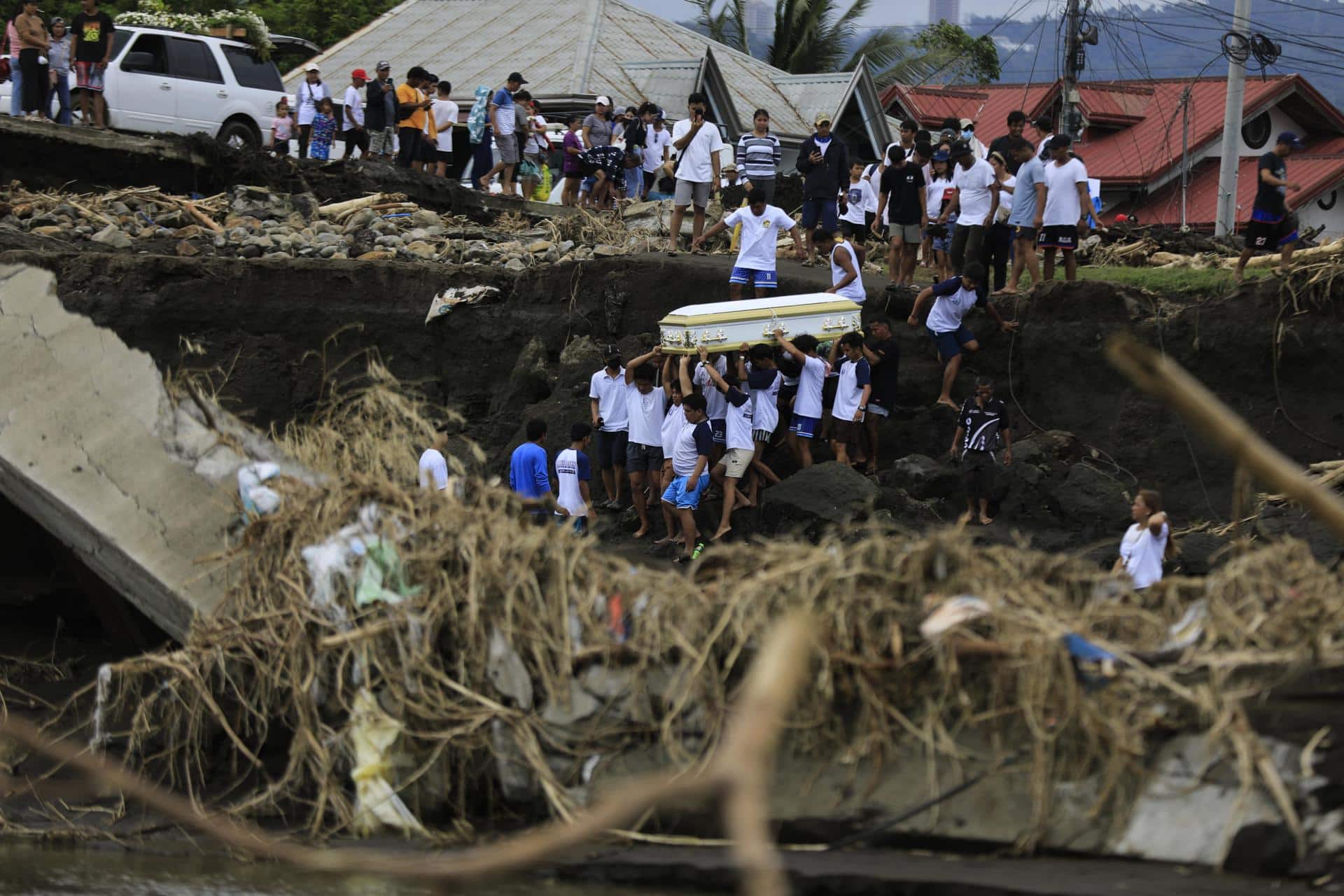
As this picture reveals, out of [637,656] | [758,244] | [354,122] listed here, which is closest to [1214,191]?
[354,122]

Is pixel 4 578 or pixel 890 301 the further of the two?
pixel 890 301

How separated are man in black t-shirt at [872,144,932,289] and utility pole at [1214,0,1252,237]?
712 centimetres

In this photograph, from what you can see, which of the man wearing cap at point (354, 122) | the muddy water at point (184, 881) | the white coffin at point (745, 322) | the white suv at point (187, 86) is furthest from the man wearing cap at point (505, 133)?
the muddy water at point (184, 881)

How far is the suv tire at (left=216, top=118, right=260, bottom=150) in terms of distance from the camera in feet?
73.7

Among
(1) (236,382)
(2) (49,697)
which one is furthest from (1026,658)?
(1) (236,382)

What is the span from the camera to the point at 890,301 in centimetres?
1595

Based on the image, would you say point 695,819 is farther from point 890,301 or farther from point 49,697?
point 890,301

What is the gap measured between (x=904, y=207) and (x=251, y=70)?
36.9 feet

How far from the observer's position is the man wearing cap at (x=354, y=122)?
22547mm

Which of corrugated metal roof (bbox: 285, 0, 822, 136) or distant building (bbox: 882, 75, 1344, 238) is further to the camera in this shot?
distant building (bbox: 882, 75, 1344, 238)

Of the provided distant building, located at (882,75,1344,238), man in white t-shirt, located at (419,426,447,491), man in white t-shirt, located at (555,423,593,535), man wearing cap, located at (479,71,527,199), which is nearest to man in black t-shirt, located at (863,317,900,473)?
man in white t-shirt, located at (555,423,593,535)

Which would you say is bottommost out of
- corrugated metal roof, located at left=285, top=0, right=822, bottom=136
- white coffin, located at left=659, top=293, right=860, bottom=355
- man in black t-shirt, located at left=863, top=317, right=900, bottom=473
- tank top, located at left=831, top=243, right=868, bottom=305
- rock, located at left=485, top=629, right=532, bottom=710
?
rock, located at left=485, top=629, right=532, bottom=710

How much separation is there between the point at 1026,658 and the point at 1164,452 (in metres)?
8.45

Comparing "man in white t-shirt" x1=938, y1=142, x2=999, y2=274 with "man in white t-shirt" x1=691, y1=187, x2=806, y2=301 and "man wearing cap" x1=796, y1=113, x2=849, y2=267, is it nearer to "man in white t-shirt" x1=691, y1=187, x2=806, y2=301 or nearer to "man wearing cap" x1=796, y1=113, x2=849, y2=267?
"man wearing cap" x1=796, y1=113, x2=849, y2=267
